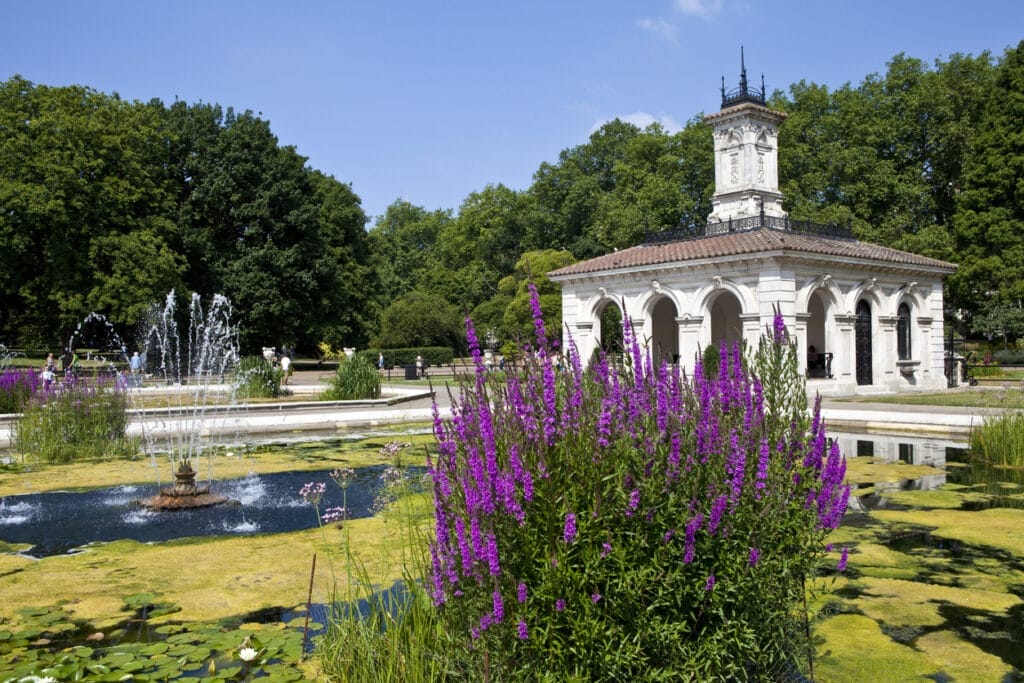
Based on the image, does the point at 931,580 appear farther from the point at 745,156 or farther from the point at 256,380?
the point at 745,156

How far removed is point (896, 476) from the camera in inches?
431

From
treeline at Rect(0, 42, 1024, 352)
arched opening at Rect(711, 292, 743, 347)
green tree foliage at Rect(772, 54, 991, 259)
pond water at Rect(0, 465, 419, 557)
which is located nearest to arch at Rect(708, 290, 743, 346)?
arched opening at Rect(711, 292, 743, 347)

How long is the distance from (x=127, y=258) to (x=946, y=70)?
4556 centimetres

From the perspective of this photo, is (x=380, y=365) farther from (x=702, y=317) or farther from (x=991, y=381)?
(x=991, y=381)

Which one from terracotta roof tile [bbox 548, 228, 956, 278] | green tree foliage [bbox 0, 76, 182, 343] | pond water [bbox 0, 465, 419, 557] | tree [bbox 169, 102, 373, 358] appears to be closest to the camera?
pond water [bbox 0, 465, 419, 557]

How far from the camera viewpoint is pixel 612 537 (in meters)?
3.26

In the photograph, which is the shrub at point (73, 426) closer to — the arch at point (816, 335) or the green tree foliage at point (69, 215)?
the green tree foliage at point (69, 215)

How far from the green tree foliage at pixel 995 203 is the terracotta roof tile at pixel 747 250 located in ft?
37.1

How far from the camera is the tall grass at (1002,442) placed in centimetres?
1180

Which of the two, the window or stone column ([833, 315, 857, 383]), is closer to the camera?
stone column ([833, 315, 857, 383])

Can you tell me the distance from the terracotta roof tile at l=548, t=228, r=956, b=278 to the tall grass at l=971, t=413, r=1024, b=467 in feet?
39.9

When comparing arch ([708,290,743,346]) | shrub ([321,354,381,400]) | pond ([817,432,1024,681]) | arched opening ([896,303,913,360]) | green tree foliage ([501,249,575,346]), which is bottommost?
pond ([817,432,1024,681])

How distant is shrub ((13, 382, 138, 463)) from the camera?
12.8 m

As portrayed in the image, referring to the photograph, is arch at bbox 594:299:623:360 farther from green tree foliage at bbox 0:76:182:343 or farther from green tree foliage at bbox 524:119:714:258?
green tree foliage at bbox 0:76:182:343
